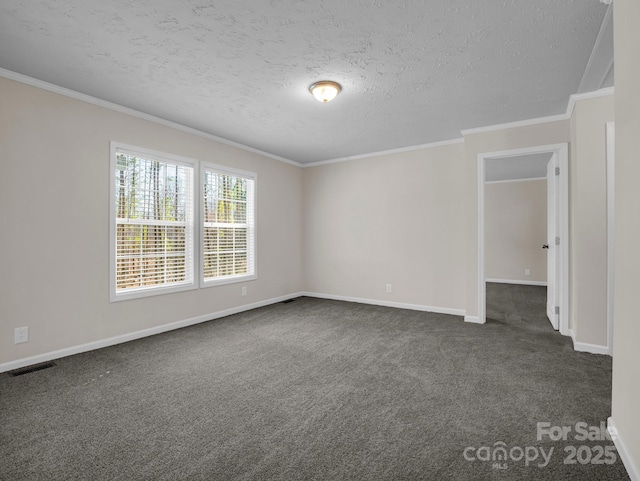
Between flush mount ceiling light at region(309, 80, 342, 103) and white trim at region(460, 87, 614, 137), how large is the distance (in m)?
2.17

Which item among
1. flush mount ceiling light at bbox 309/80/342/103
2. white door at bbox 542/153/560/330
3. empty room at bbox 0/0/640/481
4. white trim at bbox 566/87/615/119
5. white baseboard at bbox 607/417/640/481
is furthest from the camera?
white door at bbox 542/153/560/330

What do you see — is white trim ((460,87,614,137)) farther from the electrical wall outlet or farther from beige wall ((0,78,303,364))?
the electrical wall outlet

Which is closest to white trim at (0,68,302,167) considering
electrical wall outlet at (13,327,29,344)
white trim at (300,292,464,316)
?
electrical wall outlet at (13,327,29,344)

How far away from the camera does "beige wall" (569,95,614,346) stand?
3.18 metres

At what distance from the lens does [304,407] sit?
87.9 inches

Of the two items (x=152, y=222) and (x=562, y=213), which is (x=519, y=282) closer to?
(x=562, y=213)

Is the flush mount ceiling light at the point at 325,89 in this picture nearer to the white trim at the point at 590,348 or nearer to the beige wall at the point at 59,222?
the beige wall at the point at 59,222

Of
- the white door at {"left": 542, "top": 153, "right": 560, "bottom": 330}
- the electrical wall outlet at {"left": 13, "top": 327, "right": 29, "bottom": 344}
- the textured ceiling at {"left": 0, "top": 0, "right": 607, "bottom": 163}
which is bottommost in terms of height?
the electrical wall outlet at {"left": 13, "top": 327, "right": 29, "bottom": 344}

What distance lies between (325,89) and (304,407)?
104 inches

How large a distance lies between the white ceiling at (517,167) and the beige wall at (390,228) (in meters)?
1.26

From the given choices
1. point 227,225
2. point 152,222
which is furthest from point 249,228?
point 152,222

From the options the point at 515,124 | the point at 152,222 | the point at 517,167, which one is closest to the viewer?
the point at 152,222

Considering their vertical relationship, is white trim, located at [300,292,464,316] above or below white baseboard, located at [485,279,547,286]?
below

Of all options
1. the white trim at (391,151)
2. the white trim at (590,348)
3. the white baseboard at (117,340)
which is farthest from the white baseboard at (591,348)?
the white baseboard at (117,340)
